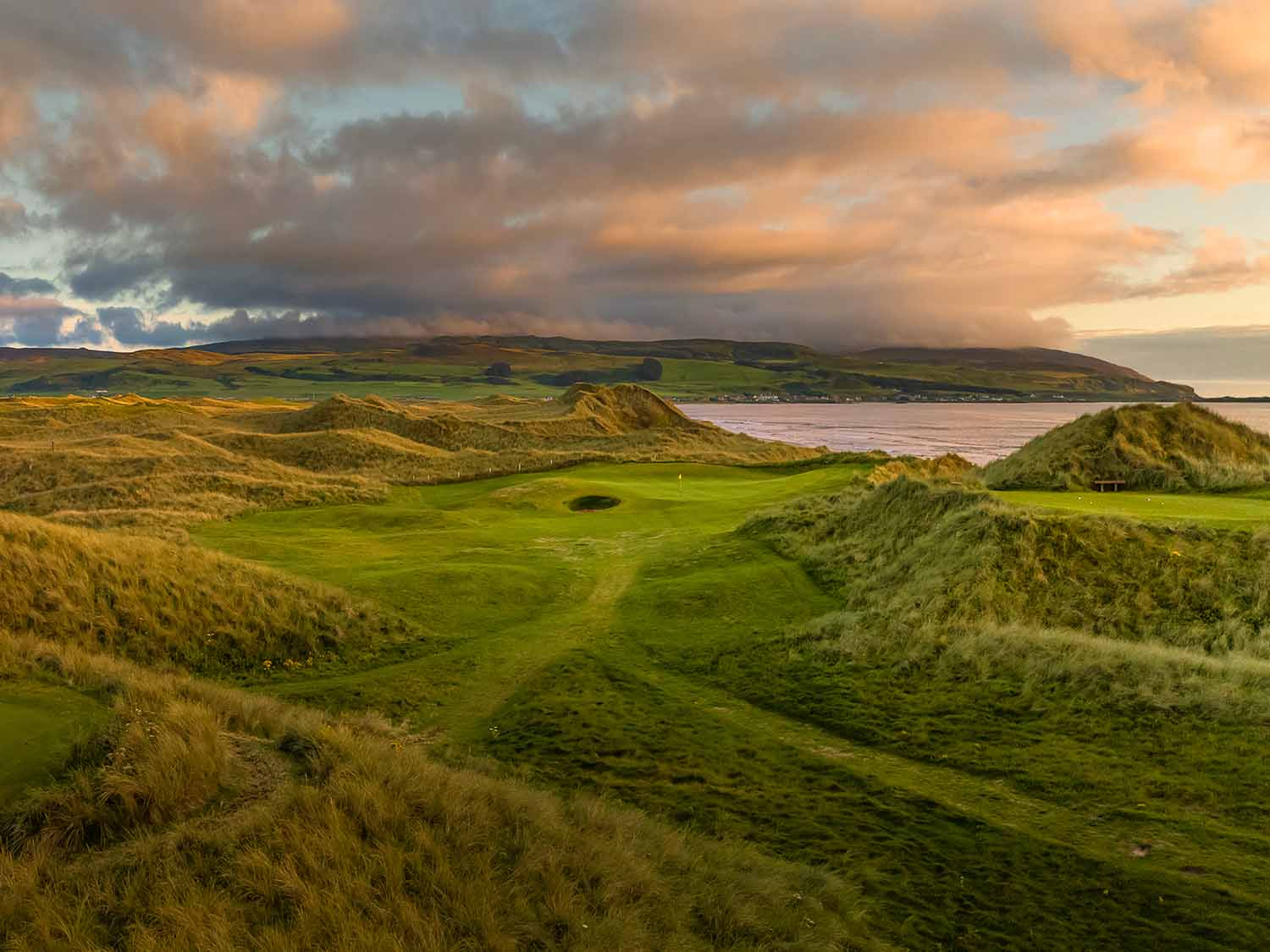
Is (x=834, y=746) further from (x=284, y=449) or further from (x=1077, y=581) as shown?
(x=284, y=449)

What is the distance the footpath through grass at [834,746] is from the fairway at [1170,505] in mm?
7600

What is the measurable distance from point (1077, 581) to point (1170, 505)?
7647 millimetres

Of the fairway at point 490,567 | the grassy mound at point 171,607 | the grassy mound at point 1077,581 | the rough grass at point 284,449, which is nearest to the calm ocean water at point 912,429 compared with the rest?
the rough grass at point 284,449

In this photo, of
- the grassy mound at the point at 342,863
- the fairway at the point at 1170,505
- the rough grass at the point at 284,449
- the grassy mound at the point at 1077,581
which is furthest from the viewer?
the rough grass at the point at 284,449

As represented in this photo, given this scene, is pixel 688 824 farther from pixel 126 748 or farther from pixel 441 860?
pixel 126 748

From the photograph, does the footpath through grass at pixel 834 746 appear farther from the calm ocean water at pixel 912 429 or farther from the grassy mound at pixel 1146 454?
the calm ocean water at pixel 912 429

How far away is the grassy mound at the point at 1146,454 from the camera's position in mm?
27797

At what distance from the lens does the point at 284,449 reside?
210ft

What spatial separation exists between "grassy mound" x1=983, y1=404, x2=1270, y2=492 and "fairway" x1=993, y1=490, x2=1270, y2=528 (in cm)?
190

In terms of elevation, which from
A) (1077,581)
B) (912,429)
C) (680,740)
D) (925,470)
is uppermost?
(912,429)

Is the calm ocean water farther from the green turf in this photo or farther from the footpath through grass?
the green turf

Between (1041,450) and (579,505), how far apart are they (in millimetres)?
20484

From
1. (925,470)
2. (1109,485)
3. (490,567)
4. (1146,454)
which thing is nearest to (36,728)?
(490,567)

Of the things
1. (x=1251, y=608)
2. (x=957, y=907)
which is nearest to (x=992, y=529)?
(x=1251, y=608)
